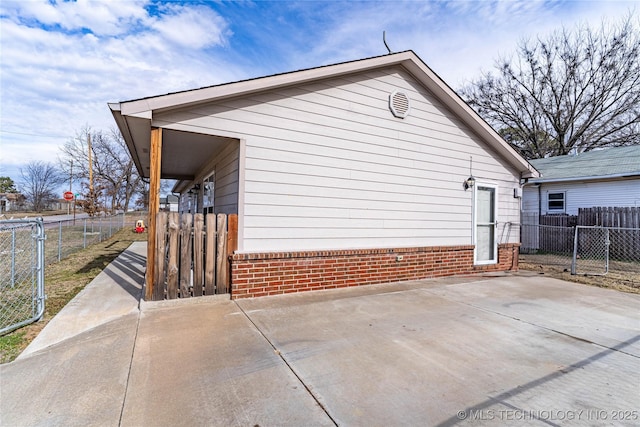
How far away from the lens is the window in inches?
555

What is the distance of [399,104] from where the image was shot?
6410 mm

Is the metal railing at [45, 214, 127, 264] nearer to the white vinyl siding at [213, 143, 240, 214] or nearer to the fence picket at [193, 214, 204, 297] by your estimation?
the white vinyl siding at [213, 143, 240, 214]

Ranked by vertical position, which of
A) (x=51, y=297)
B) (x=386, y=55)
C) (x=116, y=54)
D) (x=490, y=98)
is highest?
(x=490, y=98)

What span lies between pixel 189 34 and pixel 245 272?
675 cm

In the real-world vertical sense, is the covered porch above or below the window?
below

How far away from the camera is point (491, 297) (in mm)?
5371

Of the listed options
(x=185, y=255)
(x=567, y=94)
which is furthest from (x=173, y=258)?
(x=567, y=94)

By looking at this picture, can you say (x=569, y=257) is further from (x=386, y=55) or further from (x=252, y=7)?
(x=252, y=7)

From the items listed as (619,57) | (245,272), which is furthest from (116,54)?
(619,57)

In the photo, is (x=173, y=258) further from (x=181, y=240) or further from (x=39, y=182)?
(x=39, y=182)

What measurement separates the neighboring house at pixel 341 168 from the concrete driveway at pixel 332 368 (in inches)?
50.3

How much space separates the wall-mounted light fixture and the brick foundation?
1421mm

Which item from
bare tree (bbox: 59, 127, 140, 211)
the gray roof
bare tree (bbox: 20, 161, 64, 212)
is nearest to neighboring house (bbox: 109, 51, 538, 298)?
the gray roof

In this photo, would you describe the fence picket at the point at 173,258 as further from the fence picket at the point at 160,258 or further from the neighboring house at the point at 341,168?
the neighboring house at the point at 341,168
